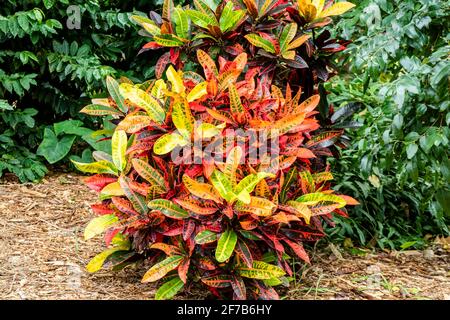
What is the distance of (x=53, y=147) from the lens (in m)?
4.57

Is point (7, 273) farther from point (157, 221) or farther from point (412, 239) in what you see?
point (412, 239)

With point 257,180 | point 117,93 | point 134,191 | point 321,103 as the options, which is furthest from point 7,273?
point 321,103

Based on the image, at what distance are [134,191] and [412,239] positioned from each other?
75.2 inches

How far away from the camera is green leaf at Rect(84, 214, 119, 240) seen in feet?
9.37

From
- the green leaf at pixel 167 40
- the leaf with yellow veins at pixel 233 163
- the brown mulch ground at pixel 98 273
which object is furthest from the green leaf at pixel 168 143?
the brown mulch ground at pixel 98 273

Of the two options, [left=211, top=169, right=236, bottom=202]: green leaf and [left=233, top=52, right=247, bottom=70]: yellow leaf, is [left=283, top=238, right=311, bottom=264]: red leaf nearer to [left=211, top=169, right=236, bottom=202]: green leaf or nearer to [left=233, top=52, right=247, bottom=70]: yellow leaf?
[left=211, top=169, right=236, bottom=202]: green leaf

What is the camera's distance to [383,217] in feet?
12.5

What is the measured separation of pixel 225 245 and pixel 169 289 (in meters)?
0.40

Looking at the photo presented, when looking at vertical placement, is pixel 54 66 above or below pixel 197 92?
above

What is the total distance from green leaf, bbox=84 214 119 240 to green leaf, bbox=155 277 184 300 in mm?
390

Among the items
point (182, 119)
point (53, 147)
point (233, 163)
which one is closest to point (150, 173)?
point (182, 119)

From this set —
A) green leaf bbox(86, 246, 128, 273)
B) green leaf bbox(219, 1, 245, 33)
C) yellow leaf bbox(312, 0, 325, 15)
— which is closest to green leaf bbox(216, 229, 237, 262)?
green leaf bbox(86, 246, 128, 273)

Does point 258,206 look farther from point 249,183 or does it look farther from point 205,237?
point 205,237

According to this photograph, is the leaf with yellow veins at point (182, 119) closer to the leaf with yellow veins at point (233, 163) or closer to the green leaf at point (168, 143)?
the green leaf at point (168, 143)
